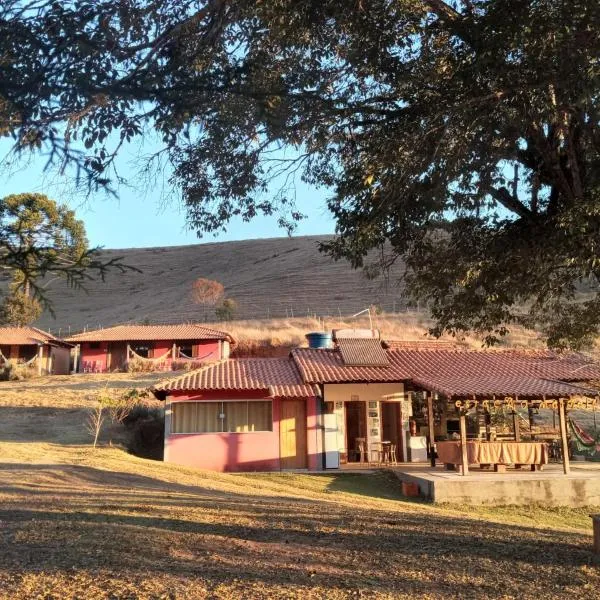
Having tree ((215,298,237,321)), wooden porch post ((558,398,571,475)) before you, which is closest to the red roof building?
wooden porch post ((558,398,571,475))

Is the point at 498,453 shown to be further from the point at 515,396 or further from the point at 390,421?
the point at 390,421

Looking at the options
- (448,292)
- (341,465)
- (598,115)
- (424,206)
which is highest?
(598,115)

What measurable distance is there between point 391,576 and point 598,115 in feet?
16.6

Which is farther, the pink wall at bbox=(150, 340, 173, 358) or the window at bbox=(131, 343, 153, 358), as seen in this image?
the window at bbox=(131, 343, 153, 358)

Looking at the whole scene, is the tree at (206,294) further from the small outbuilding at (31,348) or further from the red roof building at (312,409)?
the red roof building at (312,409)

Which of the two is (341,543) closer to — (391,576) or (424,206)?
(391,576)

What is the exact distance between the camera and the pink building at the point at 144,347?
38.3 m

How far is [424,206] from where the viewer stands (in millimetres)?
7379

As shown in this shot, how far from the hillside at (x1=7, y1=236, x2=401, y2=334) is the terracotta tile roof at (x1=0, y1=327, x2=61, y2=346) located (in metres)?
14.1

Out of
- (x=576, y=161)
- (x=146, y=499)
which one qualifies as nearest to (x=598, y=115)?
(x=576, y=161)

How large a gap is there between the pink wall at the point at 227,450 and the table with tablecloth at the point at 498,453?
4.91 meters

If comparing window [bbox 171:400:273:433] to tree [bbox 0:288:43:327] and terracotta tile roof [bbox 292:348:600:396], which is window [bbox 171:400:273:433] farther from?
tree [bbox 0:288:43:327]

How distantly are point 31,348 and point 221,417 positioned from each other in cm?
2572

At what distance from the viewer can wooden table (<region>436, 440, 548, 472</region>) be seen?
1692 cm
